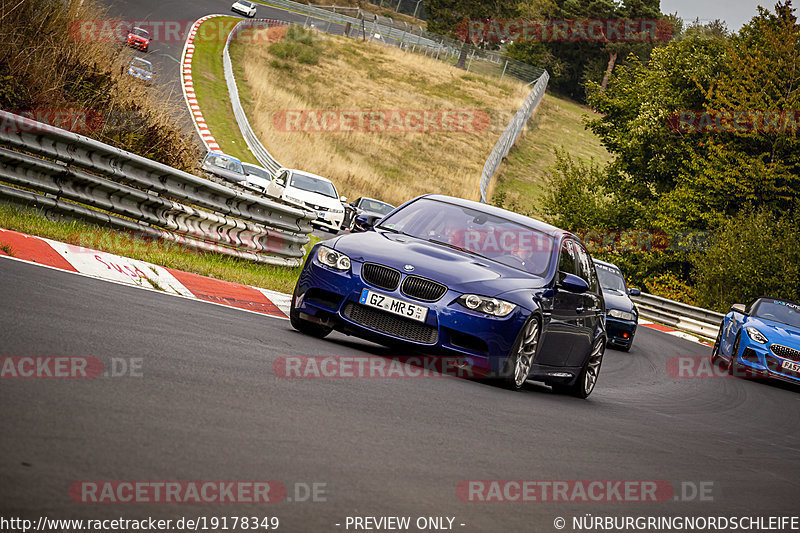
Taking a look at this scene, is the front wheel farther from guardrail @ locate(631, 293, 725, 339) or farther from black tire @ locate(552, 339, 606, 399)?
guardrail @ locate(631, 293, 725, 339)

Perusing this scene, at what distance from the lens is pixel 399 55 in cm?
7575

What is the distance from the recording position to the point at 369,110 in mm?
60062

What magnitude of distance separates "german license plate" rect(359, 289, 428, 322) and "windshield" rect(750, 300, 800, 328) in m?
10.7

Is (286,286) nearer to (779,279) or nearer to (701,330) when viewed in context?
(701,330)

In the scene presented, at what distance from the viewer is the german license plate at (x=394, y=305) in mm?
7965

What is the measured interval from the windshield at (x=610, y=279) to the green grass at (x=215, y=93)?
20.3 meters

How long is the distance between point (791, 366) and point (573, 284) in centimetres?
854

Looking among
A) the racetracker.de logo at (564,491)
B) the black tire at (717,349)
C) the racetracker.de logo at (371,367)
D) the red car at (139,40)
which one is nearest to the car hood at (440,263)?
the racetracker.de logo at (371,367)

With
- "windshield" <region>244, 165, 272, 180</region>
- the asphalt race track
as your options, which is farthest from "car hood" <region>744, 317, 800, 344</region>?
"windshield" <region>244, 165, 272, 180</region>

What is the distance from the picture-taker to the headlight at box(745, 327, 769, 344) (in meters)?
16.1

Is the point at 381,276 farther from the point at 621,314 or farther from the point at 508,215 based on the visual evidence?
the point at 621,314

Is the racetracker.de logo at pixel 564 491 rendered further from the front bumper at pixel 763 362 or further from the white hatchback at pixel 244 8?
the white hatchback at pixel 244 8

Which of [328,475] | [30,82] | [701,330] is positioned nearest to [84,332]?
[328,475]

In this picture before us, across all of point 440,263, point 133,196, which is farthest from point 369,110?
point 440,263
